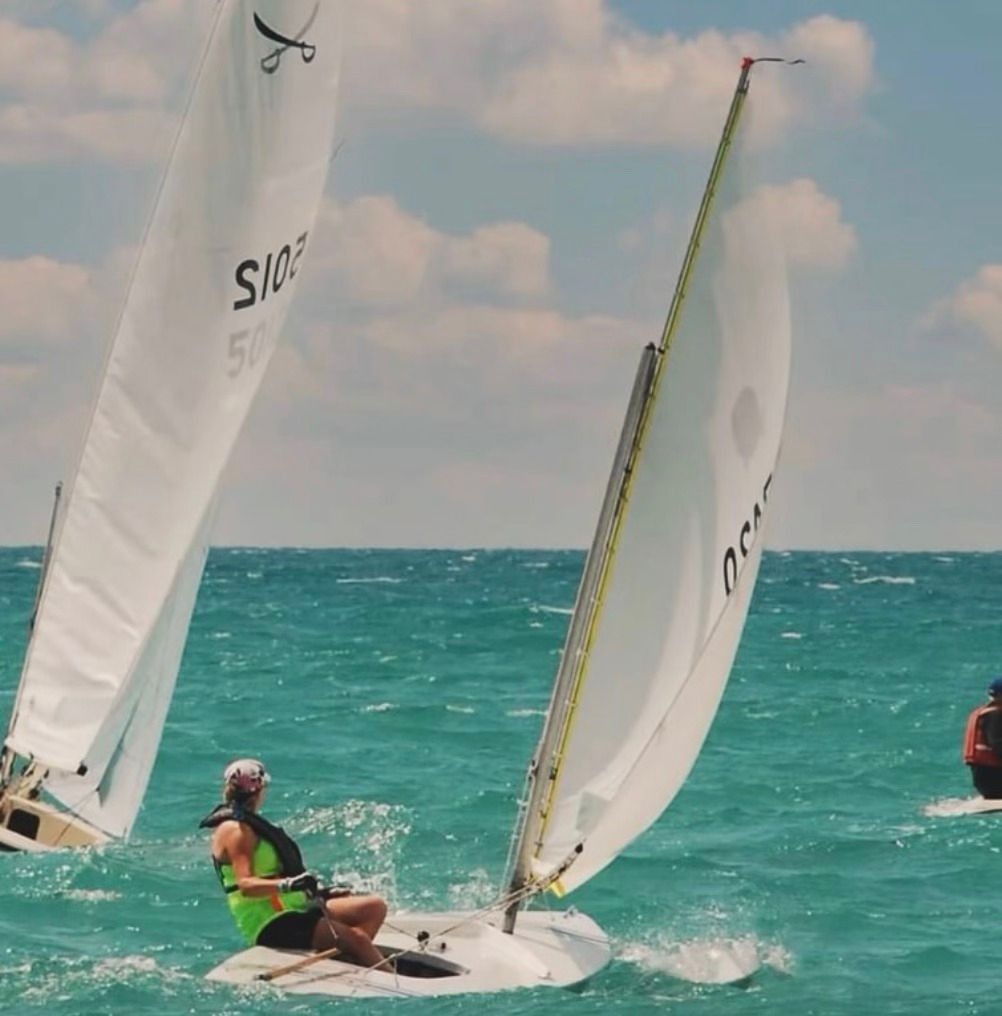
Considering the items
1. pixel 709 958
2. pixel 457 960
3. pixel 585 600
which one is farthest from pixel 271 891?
pixel 709 958

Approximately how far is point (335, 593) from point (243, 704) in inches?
1729

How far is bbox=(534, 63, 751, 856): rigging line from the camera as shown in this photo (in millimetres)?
12602

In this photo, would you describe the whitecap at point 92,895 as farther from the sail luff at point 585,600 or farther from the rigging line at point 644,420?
the rigging line at point 644,420

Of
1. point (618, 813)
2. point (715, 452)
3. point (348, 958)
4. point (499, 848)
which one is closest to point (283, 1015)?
point (348, 958)

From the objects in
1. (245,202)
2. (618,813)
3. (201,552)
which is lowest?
(618,813)

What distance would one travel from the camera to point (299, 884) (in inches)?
477

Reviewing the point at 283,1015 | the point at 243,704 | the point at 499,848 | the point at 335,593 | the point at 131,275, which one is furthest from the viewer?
the point at 335,593

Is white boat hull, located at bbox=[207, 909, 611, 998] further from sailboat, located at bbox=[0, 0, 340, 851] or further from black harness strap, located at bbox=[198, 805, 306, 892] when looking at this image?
sailboat, located at bbox=[0, 0, 340, 851]

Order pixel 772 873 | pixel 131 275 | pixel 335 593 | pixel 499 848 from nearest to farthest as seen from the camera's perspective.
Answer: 1. pixel 131 275
2. pixel 772 873
3. pixel 499 848
4. pixel 335 593

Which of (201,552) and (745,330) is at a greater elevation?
(745,330)

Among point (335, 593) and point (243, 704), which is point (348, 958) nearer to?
point (243, 704)

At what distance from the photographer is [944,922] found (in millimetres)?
16375

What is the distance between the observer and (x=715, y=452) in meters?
12.8

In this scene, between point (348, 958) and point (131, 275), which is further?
point (131, 275)
